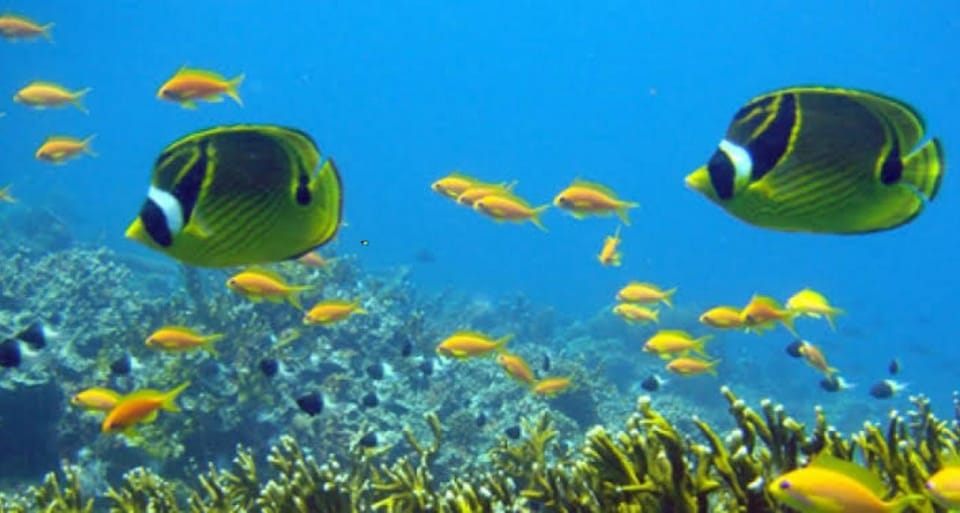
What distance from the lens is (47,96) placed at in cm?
1038

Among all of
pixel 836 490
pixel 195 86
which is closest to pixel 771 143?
pixel 836 490

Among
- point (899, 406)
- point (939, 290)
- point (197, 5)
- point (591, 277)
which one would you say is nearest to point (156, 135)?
point (197, 5)

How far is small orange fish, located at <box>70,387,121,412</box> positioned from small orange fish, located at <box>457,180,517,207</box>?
4.19 meters

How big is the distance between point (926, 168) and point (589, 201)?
624 centimetres


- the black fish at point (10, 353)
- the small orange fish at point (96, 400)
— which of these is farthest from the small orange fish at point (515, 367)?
the black fish at point (10, 353)

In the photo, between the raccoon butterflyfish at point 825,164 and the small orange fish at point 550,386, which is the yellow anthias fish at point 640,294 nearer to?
the small orange fish at point 550,386

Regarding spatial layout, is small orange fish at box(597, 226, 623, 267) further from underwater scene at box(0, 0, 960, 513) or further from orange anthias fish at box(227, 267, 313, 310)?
orange anthias fish at box(227, 267, 313, 310)

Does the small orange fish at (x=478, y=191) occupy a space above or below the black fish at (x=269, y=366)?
above

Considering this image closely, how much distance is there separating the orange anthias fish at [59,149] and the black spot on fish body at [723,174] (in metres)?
9.47

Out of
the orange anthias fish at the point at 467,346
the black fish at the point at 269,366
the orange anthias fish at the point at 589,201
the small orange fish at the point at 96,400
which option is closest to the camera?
the small orange fish at the point at 96,400

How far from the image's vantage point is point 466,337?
25.4 ft

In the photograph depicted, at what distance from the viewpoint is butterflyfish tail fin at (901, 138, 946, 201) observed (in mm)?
1993

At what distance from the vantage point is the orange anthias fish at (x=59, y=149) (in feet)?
30.6

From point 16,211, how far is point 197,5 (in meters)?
95.9
